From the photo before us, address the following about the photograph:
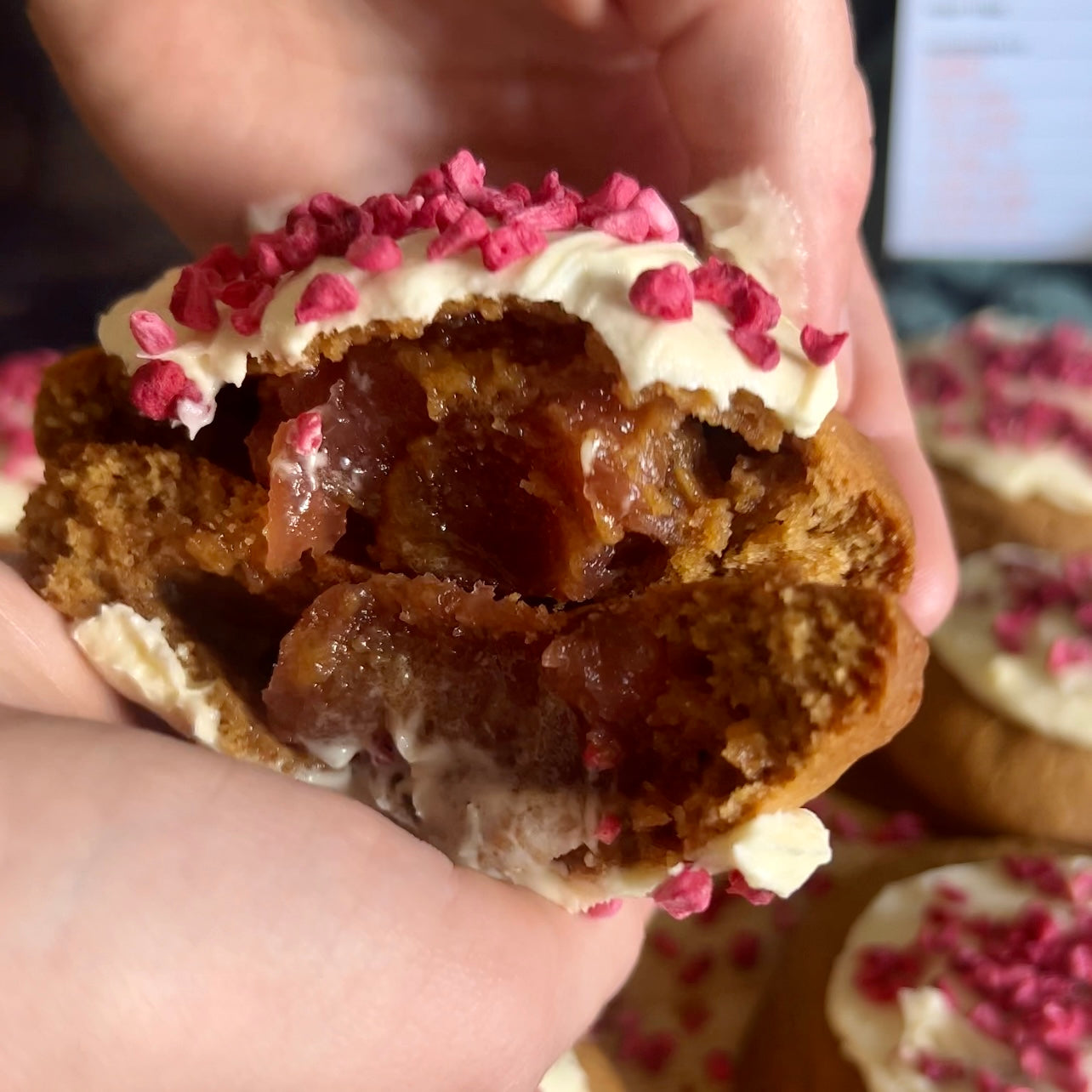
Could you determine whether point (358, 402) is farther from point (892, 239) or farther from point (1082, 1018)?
point (892, 239)

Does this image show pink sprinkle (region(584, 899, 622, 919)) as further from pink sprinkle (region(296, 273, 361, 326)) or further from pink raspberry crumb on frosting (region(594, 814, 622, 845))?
pink sprinkle (region(296, 273, 361, 326))

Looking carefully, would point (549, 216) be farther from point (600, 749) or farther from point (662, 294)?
point (600, 749)

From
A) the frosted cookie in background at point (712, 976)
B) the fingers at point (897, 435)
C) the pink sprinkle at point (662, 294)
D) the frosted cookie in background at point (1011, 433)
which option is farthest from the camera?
the frosted cookie in background at point (1011, 433)

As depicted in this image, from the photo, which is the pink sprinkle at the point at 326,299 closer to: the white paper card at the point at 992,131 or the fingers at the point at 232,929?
the fingers at the point at 232,929

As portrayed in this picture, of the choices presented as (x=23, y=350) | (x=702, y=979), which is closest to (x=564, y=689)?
(x=702, y=979)

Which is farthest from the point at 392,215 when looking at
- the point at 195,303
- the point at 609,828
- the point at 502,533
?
the point at 609,828

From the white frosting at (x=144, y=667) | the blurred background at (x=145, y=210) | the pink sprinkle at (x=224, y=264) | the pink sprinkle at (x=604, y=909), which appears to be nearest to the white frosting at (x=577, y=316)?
the pink sprinkle at (x=224, y=264)
